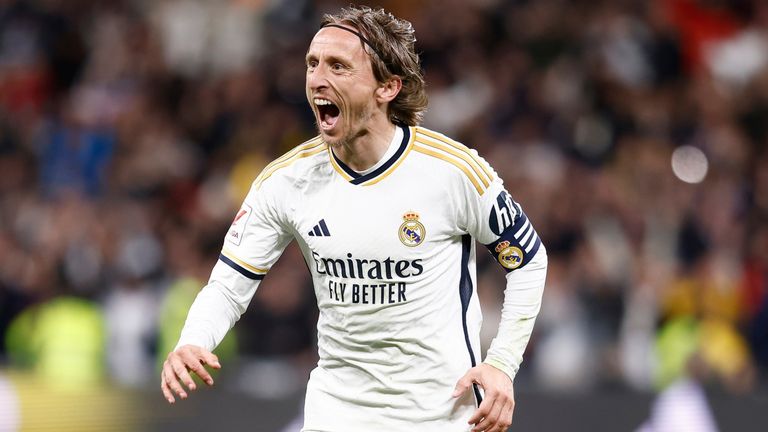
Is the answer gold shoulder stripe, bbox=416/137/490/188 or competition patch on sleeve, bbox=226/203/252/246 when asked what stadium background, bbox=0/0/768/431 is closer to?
competition patch on sleeve, bbox=226/203/252/246

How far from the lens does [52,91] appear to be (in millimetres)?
11852

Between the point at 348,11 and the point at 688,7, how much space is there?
7022 mm

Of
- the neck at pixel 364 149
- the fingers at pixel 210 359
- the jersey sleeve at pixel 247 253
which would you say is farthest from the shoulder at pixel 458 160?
the fingers at pixel 210 359

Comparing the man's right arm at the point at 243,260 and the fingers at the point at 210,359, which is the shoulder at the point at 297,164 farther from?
the fingers at the point at 210,359

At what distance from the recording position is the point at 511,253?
442 cm

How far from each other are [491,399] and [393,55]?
119 cm

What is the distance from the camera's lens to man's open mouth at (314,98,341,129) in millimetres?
4301

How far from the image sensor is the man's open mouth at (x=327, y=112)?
430 cm

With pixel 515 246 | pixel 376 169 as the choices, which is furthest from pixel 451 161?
pixel 515 246

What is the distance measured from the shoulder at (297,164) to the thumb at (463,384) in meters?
0.87

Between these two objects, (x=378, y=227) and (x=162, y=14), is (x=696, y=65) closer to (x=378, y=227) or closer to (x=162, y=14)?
(x=162, y=14)

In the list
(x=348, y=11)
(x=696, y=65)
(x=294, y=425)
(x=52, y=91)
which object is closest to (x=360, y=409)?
(x=348, y=11)

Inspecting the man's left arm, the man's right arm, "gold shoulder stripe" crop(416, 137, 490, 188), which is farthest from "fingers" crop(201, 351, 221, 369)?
"gold shoulder stripe" crop(416, 137, 490, 188)

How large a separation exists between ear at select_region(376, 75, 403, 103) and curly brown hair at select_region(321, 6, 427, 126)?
15 mm
